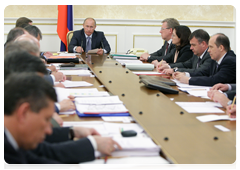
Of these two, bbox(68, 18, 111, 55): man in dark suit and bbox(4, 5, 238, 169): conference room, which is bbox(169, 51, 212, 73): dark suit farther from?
bbox(68, 18, 111, 55): man in dark suit

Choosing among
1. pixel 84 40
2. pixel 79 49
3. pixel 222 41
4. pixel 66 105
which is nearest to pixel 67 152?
pixel 66 105

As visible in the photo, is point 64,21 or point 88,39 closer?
point 88,39

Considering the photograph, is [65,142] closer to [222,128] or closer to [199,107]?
[222,128]

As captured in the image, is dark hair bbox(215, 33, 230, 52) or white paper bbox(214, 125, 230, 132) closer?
white paper bbox(214, 125, 230, 132)

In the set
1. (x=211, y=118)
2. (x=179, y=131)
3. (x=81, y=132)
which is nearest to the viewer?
(x=81, y=132)

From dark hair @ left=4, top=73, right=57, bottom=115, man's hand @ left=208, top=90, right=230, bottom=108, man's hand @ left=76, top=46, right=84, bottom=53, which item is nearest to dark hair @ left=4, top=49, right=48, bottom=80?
dark hair @ left=4, top=73, right=57, bottom=115

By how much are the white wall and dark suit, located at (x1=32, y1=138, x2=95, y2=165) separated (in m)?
6.30

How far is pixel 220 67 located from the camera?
3.18m

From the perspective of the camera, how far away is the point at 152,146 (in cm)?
141

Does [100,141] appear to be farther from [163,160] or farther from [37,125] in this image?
[37,125]

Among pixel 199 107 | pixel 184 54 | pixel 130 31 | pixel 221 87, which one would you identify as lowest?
pixel 199 107

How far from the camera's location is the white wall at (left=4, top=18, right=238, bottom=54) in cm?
734

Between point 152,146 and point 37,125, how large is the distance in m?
0.63

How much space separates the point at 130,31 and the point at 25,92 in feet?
22.1
